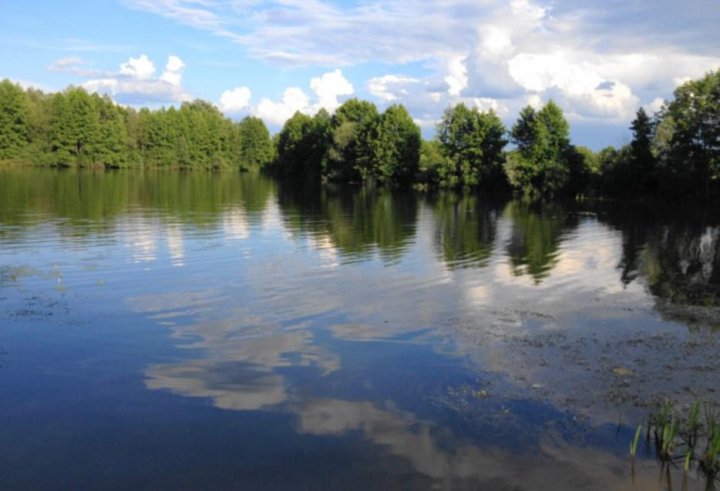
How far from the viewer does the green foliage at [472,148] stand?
91688mm

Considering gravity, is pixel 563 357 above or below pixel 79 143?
below

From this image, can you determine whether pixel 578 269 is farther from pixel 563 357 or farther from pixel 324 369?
pixel 324 369

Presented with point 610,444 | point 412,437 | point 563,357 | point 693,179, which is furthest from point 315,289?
point 693,179

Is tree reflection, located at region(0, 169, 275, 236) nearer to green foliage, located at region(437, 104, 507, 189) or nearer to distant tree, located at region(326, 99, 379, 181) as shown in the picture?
green foliage, located at region(437, 104, 507, 189)

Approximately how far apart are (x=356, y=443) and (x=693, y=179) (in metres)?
67.6

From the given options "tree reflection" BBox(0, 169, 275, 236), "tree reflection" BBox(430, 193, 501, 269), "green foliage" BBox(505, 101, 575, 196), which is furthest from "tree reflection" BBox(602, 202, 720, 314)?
"green foliage" BBox(505, 101, 575, 196)

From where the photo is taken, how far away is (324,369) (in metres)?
12.2

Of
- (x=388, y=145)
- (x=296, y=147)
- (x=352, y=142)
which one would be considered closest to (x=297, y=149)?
(x=296, y=147)

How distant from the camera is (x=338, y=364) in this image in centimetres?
1255

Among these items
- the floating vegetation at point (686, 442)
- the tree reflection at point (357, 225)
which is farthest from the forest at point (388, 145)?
the floating vegetation at point (686, 442)

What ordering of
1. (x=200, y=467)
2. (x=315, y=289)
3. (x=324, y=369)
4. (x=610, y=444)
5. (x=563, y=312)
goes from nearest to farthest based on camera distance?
(x=200, y=467)
(x=610, y=444)
(x=324, y=369)
(x=563, y=312)
(x=315, y=289)

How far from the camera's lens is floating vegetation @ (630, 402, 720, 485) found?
8.03 meters

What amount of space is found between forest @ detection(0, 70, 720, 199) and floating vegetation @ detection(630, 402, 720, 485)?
63.9 meters

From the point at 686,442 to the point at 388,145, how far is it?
103 metres
